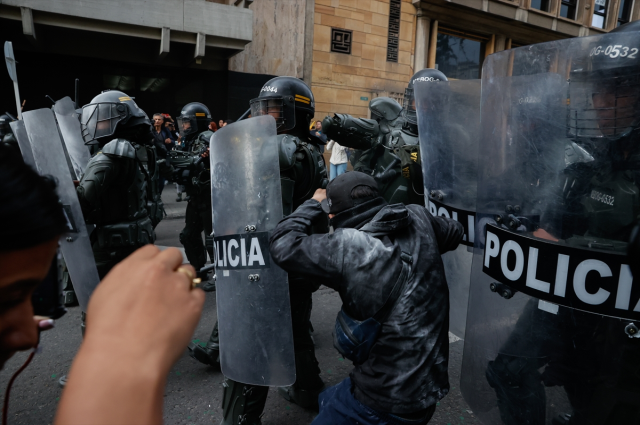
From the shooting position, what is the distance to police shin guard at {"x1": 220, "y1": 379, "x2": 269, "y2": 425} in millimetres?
2326

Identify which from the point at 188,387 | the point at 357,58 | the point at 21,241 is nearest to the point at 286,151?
the point at 188,387

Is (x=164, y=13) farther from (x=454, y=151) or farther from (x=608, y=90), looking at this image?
(x=608, y=90)

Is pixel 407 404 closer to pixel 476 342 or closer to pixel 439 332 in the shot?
pixel 439 332

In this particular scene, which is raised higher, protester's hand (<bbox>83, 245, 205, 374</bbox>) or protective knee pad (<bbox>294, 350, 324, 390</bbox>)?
protester's hand (<bbox>83, 245, 205, 374</bbox>)

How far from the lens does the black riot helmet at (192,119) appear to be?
6008 millimetres

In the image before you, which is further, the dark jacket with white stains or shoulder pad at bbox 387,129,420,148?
shoulder pad at bbox 387,129,420,148

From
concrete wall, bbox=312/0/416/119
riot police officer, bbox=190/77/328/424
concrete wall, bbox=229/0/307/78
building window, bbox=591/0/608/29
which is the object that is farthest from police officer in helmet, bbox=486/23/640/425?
building window, bbox=591/0/608/29

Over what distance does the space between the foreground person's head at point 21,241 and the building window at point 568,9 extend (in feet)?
70.2

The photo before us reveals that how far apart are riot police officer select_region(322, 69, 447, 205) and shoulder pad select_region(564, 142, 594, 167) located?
2.28 metres

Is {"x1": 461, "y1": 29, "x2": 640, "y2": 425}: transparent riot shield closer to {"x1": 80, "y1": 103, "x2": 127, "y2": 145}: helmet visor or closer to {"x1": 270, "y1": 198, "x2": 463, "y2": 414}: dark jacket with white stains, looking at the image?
{"x1": 270, "y1": 198, "x2": 463, "y2": 414}: dark jacket with white stains

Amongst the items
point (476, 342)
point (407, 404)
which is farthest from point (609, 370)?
point (407, 404)

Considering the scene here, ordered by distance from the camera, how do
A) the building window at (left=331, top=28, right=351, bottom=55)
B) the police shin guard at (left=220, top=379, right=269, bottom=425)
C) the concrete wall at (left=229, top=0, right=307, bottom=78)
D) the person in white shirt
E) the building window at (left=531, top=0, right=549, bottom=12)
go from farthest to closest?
1. the building window at (left=531, top=0, right=549, bottom=12)
2. the building window at (left=331, top=28, right=351, bottom=55)
3. the concrete wall at (left=229, top=0, right=307, bottom=78)
4. the person in white shirt
5. the police shin guard at (left=220, top=379, right=269, bottom=425)

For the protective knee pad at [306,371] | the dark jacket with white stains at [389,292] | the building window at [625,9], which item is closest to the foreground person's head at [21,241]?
the dark jacket with white stains at [389,292]

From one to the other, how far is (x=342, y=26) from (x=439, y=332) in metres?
12.7
